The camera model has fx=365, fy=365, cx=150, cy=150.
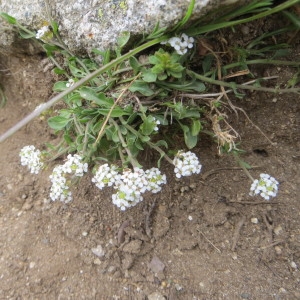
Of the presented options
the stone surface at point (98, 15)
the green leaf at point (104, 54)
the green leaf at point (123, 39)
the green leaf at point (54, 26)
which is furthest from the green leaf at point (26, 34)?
the green leaf at point (123, 39)

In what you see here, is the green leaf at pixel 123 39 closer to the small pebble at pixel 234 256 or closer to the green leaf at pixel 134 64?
the green leaf at pixel 134 64

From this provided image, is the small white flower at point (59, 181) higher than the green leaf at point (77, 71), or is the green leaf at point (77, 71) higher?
the green leaf at point (77, 71)

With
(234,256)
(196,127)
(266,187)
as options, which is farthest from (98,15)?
(234,256)

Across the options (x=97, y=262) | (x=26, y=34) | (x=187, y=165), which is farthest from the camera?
(x=26, y=34)

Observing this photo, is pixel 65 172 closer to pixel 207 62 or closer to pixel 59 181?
pixel 59 181

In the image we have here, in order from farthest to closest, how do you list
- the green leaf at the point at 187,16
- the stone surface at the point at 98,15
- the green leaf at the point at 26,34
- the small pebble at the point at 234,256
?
the green leaf at the point at 26,34, the small pebble at the point at 234,256, the stone surface at the point at 98,15, the green leaf at the point at 187,16

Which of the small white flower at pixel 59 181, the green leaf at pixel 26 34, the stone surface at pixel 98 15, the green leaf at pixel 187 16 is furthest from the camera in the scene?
the green leaf at pixel 26 34
